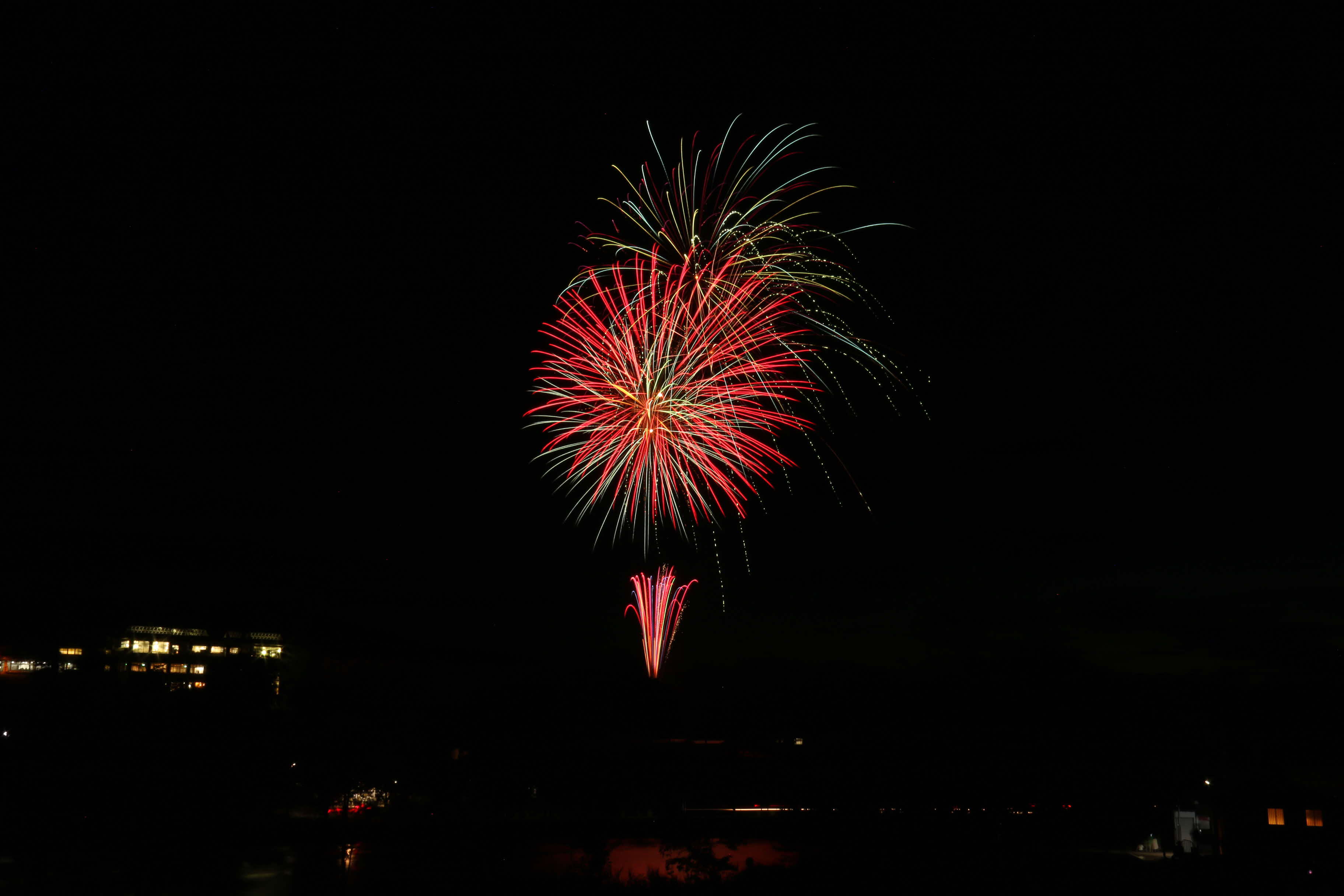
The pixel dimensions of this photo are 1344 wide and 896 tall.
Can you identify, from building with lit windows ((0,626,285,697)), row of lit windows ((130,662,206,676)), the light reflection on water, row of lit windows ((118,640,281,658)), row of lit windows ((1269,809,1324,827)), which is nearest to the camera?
the light reflection on water

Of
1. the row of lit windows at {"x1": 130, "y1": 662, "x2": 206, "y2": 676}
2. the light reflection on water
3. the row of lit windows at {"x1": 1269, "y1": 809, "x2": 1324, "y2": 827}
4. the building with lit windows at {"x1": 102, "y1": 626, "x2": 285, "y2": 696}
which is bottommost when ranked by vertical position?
the row of lit windows at {"x1": 1269, "y1": 809, "x2": 1324, "y2": 827}

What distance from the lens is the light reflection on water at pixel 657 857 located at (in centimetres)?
1160

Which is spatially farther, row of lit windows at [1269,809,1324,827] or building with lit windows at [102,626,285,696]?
building with lit windows at [102,626,285,696]

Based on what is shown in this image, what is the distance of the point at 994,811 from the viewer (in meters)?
13.7

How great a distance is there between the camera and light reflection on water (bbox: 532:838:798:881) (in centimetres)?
1160

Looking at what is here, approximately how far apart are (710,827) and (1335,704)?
62.8 feet

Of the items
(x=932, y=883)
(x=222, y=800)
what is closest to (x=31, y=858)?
(x=222, y=800)

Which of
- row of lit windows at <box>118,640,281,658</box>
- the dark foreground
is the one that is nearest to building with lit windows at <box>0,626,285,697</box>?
row of lit windows at <box>118,640,281,658</box>

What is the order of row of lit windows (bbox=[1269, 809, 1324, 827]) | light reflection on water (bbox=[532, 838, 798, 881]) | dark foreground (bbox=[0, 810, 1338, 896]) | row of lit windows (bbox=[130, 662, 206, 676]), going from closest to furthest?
dark foreground (bbox=[0, 810, 1338, 896]), light reflection on water (bbox=[532, 838, 798, 881]), row of lit windows (bbox=[1269, 809, 1324, 827]), row of lit windows (bbox=[130, 662, 206, 676])

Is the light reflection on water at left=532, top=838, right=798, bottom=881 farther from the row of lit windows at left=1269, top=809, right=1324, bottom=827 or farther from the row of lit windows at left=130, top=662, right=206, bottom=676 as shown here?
the row of lit windows at left=130, top=662, right=206, bottom=676

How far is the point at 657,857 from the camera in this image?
42.1 ft

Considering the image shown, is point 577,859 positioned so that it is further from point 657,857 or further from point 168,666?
point 168,666

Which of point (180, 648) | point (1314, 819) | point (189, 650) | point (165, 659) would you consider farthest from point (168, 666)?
point (1314, 819)

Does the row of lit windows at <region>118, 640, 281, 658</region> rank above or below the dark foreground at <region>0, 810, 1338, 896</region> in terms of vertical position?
above
